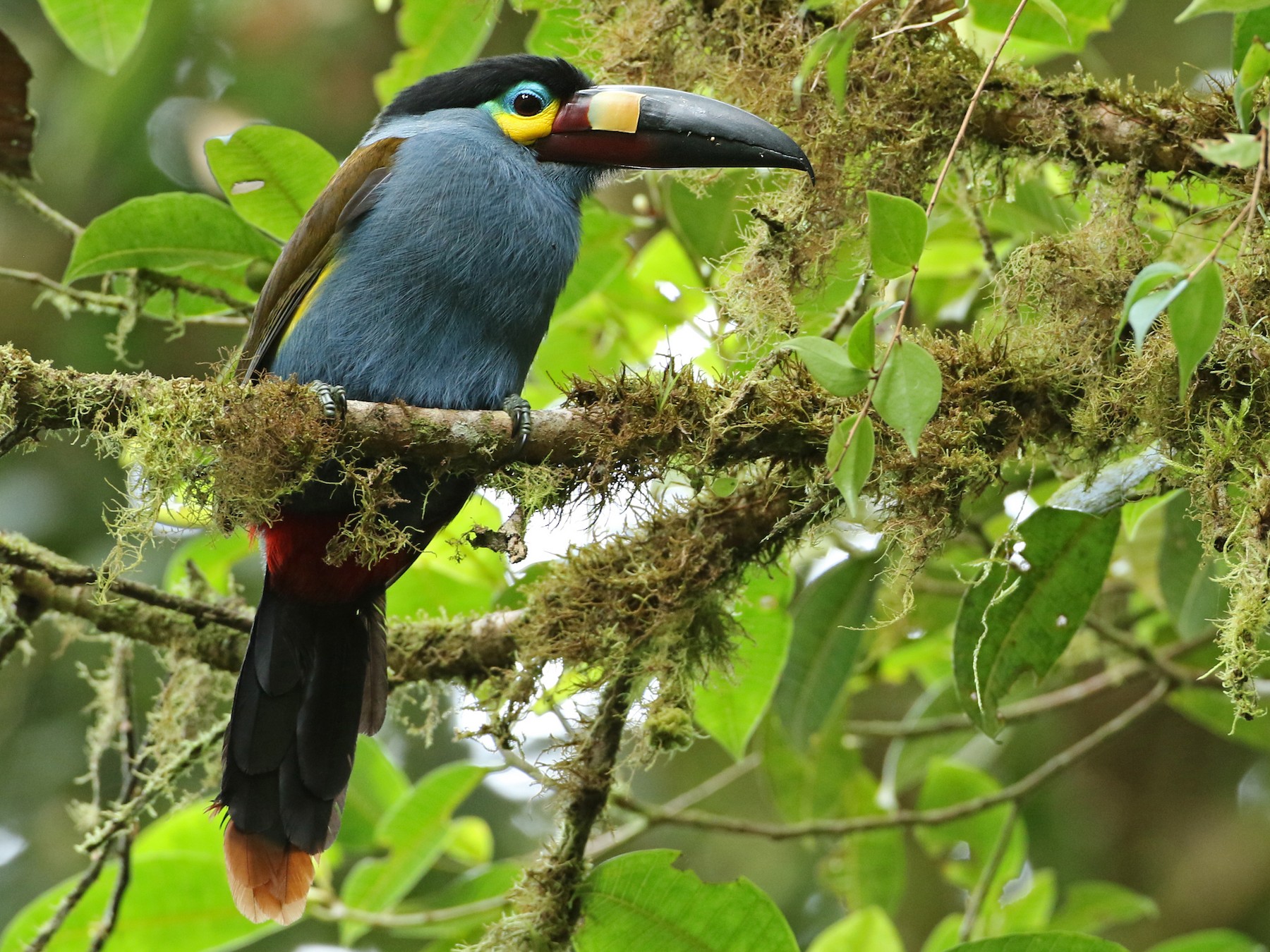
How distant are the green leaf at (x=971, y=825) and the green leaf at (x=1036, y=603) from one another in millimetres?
917

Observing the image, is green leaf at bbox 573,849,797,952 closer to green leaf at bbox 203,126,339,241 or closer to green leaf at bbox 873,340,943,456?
green leaf at bbox 873,340,943,456

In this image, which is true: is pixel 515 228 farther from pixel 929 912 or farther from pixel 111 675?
pixel 929 912

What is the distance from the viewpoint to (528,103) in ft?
9.20

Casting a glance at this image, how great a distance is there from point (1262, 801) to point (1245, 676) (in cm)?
371

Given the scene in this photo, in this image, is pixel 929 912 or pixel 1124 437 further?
pixel 929 912

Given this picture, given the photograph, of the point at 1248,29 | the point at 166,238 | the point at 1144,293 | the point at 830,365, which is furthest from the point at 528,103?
the point at 1144,293

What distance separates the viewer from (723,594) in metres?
2.28

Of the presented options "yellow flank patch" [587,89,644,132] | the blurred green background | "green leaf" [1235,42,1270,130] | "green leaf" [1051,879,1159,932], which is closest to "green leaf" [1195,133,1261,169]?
"green leaf" [1235,42,1270,130]

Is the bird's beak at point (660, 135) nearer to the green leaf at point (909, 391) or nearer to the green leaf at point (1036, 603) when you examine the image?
the green leaf at point (1036, 603)

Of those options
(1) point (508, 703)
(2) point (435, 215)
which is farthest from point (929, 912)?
(2) point (435, 215)

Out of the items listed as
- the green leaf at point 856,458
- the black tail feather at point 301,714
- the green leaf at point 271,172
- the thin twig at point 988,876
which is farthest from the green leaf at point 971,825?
the green leaf at point 271,172

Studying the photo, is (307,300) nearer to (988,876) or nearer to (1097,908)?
(988,876)

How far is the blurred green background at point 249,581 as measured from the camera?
15.2 feet

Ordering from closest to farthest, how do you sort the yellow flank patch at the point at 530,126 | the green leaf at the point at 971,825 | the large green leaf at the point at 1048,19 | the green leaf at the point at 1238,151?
the green leaf at the point at 1238,151 → the large green leaf at the point at 1048,19 → the yellow flank patch at the point at 530,126 → the green leaf at the point at 971,825
